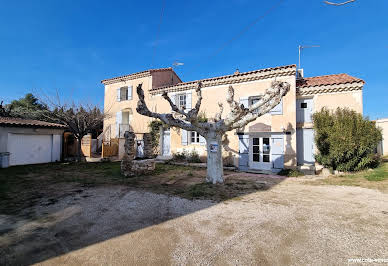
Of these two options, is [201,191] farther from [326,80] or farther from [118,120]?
[118,120]

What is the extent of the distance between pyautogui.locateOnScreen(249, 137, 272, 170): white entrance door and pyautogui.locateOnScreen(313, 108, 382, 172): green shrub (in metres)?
2.36

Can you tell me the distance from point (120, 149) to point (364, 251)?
46.5 ft

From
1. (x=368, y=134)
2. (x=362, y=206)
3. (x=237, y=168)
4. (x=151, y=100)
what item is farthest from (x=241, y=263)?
(x=151, y=100)

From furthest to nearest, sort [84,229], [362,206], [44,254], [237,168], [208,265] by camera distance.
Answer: [237,168] → [362,206] → [84,229] → [44,254] → [208,265]

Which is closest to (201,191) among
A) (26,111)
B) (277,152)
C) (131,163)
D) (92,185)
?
(131,163)

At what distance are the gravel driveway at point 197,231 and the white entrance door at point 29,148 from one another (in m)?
9.38

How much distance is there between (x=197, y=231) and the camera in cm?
310

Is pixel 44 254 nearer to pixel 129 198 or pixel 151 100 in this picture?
pixel 129 198

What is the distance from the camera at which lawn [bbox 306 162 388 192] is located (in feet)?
20.0

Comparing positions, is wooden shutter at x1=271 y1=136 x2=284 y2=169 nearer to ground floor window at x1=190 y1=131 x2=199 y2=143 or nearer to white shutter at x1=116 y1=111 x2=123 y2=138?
ground floor window at x1=190 y1=131 x2=199 y2=143

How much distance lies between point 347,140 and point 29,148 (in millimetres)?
17746

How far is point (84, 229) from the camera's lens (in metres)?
3.16

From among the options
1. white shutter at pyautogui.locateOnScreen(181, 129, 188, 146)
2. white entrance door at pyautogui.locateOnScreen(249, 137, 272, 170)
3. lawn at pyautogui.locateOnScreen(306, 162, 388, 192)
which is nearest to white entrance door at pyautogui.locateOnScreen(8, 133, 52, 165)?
white shutter at pyautogui.locateOnScreen(181, 129, 188, 146)

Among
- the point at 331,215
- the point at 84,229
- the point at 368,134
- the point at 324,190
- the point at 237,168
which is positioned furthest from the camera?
the point at 237,168
